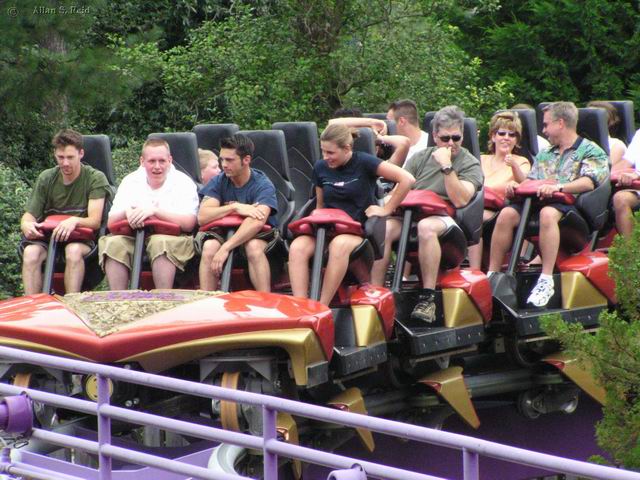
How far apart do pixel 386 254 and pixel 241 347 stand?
1.74 m

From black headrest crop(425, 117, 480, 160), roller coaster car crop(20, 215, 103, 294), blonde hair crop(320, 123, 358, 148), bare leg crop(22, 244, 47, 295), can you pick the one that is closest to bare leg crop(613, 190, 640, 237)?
black headrest crop(425, 117, 480, 160)

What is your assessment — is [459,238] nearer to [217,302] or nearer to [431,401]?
[431,401]

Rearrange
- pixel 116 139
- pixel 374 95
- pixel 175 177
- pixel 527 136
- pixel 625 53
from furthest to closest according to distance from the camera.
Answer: pixel 625 53, pixel 116 139, pixel 374 95, pixel 527 136, pixel 175 177

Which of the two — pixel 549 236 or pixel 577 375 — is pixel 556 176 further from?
pixel 577 375

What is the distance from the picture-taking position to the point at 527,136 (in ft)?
29.5

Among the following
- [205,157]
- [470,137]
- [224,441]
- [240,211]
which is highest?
[470,137]

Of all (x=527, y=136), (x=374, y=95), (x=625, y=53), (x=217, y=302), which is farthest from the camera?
(x=625, y=53)

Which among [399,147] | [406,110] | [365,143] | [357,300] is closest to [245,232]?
[357,300]

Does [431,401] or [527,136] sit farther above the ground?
[527,136]

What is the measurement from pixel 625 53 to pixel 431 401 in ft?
33.9

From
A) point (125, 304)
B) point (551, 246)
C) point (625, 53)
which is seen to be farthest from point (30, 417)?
point (625, 53)

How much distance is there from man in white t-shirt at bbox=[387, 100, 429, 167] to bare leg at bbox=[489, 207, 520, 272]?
30.1 inches

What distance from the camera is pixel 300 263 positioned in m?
7.36

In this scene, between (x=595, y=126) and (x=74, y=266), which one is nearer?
(x=74, y=266)
